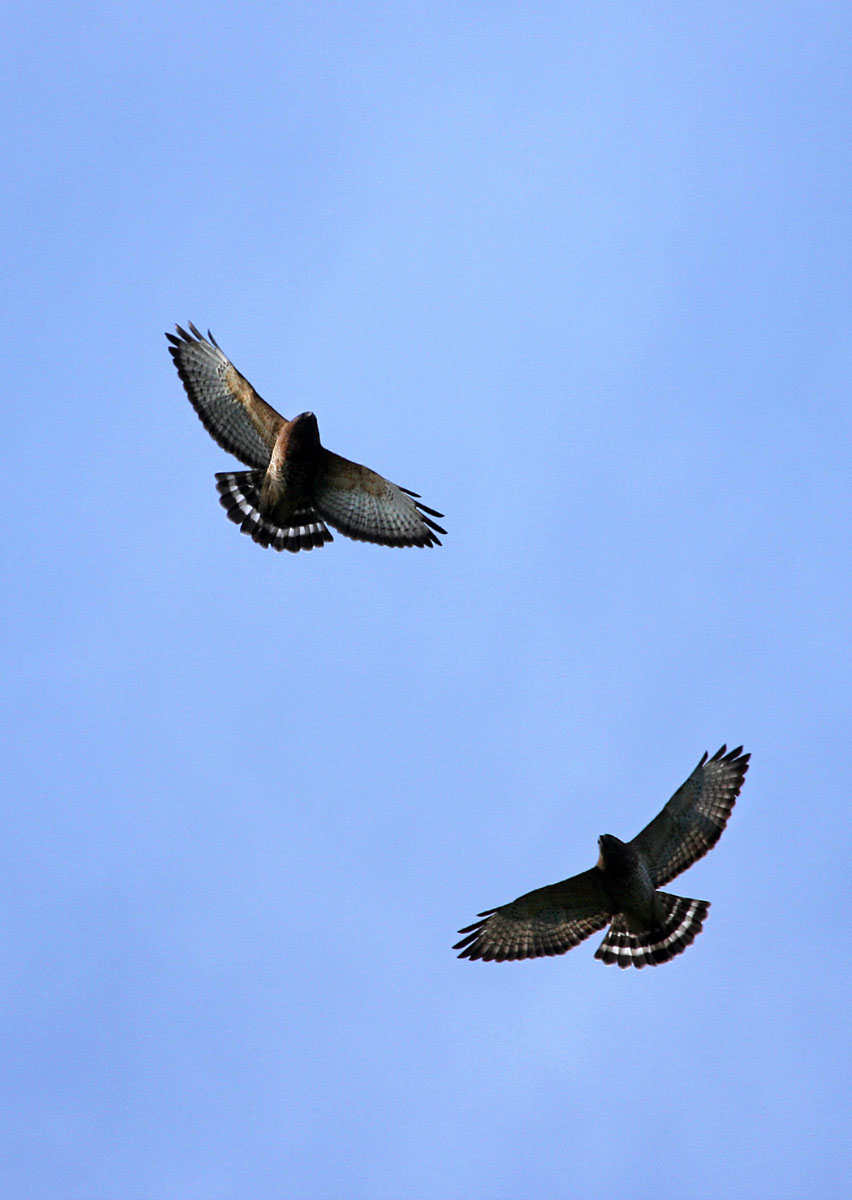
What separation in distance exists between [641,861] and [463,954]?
1814 millimetres

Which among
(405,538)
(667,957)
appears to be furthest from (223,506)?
(667,957)

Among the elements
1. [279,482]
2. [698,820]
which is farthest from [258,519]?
[698,820]

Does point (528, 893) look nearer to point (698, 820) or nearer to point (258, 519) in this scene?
Result: point (698, 820)

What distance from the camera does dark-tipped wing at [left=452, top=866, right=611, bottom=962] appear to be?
12.7 meters

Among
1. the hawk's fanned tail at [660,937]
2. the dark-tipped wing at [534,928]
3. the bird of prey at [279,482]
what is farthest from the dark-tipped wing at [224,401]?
the hawk's fanned tail at [660,937]

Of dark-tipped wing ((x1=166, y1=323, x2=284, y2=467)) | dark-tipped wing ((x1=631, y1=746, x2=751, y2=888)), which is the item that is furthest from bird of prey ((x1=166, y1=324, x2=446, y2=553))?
dark-tipped wing ((x1=631, y1=746, x2=751, y2=888))

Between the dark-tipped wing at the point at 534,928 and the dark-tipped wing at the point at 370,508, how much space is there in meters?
3.70

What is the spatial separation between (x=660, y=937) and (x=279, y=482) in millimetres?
5581

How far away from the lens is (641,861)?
12.5m

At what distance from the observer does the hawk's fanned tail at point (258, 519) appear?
14125 mm

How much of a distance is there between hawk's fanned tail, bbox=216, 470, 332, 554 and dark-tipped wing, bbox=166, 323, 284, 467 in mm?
255

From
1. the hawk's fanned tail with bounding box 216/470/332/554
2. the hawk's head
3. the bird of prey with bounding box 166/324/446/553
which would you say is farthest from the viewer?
the hawk's fanned tail with bounding box 216/470/332/554

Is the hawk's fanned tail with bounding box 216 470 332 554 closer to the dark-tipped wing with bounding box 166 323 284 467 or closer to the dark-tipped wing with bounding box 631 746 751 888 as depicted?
the dark-tipped wing with bounding box 166 323 284 467

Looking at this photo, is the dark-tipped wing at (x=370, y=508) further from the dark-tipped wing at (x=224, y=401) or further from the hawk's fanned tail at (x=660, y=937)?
the hawk's fanned tail at (x=660, y=937)
